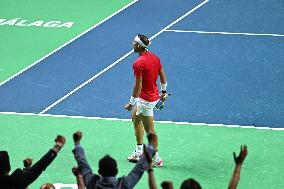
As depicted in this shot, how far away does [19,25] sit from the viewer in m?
27.2

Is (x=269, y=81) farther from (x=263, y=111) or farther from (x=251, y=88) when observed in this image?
(x=263, y=111)

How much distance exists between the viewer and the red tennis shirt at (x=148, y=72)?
1702 cm

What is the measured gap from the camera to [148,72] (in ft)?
56.1

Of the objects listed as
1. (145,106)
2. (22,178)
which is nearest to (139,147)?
(145,106)

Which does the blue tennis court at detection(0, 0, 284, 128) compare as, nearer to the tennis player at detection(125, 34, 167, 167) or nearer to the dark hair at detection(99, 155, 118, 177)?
the tennis player at detection(125, 34, 167, 167)

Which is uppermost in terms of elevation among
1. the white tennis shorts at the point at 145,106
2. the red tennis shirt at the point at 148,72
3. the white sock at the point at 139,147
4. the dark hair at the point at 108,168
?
the red tennis shirt at the point at 148,72

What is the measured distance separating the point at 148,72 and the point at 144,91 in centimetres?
44

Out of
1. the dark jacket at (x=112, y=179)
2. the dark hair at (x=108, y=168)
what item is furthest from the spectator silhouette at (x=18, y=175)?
the dark hair at (x=108, y=168)

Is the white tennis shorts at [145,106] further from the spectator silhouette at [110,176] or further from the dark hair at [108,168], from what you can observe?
the dark hair at [108,168]

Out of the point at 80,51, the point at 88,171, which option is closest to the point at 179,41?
the point at 80,51

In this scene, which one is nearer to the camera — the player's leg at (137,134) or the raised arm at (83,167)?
the raised arm at (83,167)

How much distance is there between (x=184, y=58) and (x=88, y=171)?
43.1ft

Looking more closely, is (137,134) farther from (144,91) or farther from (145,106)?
(144,91)

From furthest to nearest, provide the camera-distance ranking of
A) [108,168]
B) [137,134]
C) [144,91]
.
Answer: 1. [137,134]
2. [144,91]
3. [108,168]
